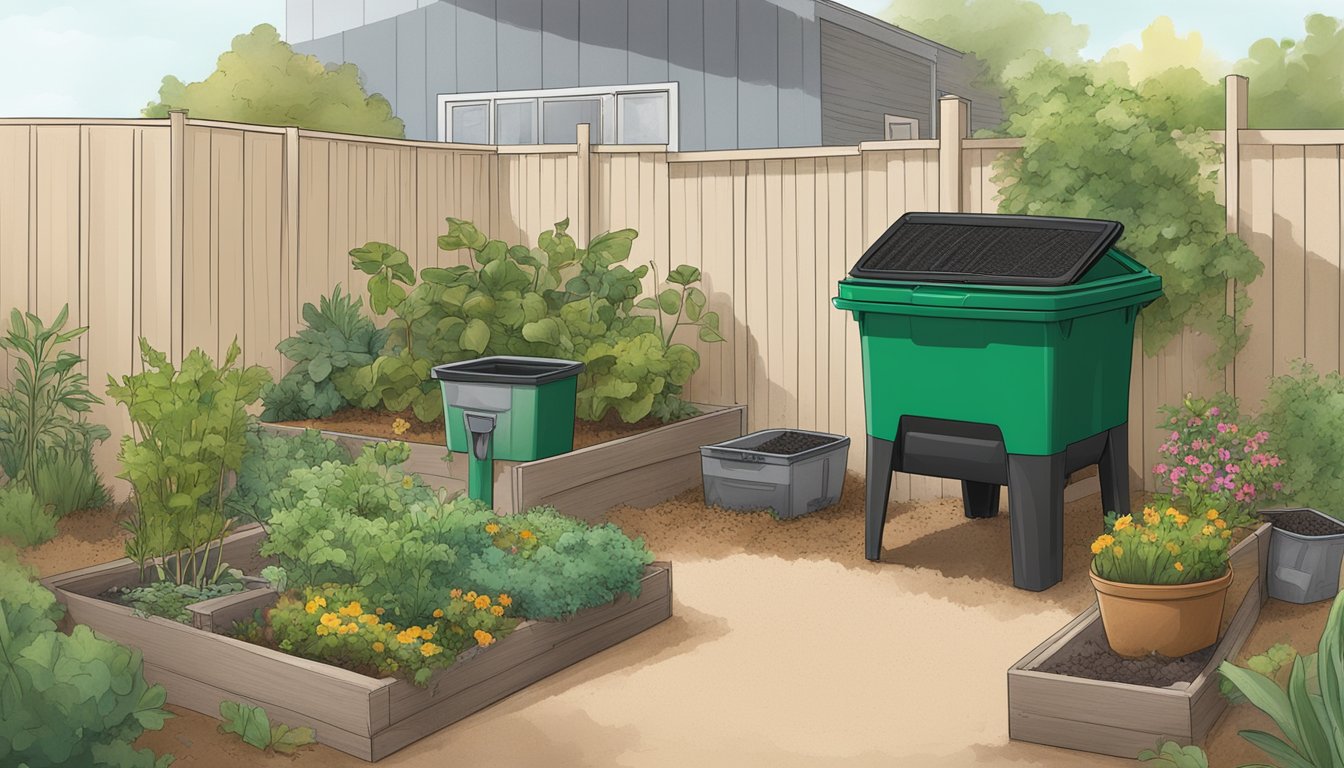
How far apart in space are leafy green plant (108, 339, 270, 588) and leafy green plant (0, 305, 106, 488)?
1.95 meters

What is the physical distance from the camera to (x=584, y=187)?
26.0 ft

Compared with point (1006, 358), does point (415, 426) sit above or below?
below

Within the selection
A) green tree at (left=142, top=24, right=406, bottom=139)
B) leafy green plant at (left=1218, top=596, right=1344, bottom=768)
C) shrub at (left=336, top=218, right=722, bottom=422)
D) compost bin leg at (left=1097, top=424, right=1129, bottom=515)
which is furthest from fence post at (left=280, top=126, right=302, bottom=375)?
leafy green plant at (left=1218, top=596, right=1344, bottom=768)

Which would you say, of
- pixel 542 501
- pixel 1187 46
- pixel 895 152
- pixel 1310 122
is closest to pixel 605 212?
pixel 895 152

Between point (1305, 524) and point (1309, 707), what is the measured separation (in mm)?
2392

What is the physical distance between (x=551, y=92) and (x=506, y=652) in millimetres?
8169

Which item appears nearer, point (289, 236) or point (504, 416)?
point (504, 416)

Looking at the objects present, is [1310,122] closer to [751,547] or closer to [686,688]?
[751,547]

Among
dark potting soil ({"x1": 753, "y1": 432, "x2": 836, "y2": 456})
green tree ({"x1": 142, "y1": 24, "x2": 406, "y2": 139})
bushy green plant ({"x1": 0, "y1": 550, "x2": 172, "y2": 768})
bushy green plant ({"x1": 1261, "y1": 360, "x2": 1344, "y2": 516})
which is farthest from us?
green tree ({"x1": 142, "y1": 24, "x2": 406, "y2": 139})

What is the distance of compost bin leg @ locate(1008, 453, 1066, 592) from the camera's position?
510cm

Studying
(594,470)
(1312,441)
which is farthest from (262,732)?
(1312,441)

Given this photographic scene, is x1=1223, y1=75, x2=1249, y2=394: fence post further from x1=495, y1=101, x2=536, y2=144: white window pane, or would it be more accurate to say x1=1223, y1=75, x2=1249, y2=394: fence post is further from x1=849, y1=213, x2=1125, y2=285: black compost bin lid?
x1=495, y1=101, x2=536, y2=144: white window pane

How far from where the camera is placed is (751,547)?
6016 millimetres

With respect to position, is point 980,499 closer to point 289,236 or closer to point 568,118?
point 289,236
